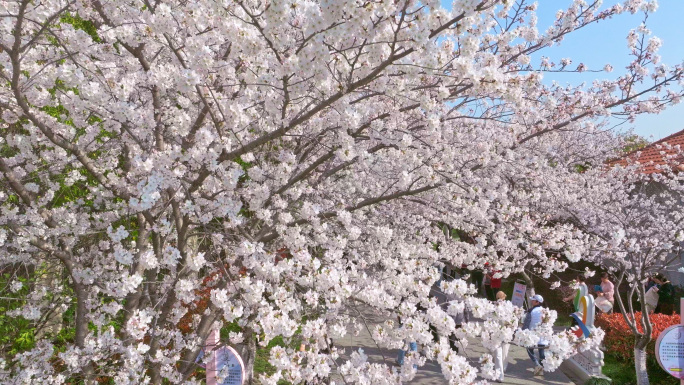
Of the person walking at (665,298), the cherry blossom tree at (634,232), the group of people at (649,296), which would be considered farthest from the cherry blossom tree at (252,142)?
the person walking at (665,298)

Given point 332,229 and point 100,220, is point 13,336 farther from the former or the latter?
point 332,229

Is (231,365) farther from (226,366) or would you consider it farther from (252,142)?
(252,142)

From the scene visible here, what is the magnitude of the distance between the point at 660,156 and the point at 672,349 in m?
10.9

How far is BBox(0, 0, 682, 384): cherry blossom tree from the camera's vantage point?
3260 millimetres

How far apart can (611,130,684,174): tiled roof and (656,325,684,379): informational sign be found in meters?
7.08

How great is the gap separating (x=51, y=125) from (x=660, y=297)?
1296 cm

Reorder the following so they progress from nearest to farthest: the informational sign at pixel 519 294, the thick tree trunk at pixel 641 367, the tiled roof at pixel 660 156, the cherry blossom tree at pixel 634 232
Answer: the cherry blossom tree at pixel 634 232 → the thick tree trunk at pixel 641 367 → the informational sign at pixel 519 294 → the tiled roof at pixel 660 156

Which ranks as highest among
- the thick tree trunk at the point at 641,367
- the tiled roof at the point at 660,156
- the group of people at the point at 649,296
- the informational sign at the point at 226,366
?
the tiled roof at the point at 660,156

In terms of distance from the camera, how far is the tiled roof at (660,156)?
489 inches

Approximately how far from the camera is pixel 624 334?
27.5ft

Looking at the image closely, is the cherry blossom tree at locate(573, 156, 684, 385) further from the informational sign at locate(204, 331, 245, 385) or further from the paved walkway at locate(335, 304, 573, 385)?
the informational sign at locate(204, 331, 245, 385)

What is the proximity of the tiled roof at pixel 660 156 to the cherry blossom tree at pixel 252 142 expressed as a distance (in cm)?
873

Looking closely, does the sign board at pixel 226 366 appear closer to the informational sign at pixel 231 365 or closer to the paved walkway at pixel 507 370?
the informational sign at pixel 231 365

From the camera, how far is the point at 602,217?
10.8m
